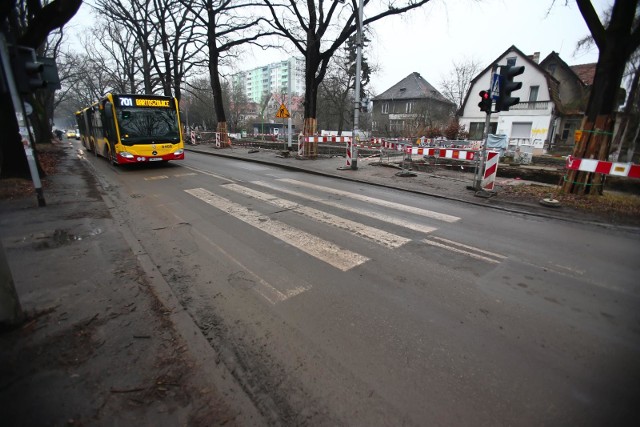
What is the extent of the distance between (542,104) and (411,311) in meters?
38.2

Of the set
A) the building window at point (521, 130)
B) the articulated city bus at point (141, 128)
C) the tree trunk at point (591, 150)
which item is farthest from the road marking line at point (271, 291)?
the building window at point (521, 130)

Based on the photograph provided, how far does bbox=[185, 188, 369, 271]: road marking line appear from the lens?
464 centimetres

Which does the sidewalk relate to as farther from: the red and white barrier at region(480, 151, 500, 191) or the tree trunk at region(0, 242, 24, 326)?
the red and white barrier at region(480, 151, 500, 191)

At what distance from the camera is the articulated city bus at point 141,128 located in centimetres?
1255

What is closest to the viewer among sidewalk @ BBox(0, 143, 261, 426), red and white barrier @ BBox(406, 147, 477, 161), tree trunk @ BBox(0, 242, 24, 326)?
sidewalk @ BBox(0, 143, 261, 426)

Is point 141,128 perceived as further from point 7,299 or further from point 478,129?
point 478,129

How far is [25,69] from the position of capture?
611 cm

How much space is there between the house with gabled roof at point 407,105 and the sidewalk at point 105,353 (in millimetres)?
41471

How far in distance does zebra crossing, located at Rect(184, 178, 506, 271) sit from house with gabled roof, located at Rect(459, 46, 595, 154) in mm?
29066

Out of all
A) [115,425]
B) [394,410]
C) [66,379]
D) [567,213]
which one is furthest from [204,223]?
[567,213]

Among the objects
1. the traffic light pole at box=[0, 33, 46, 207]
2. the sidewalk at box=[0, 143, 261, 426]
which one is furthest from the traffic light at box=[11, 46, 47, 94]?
the sidewalk at box=[0, 143, 261, 426]

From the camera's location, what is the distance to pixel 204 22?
→ 23.4 meters

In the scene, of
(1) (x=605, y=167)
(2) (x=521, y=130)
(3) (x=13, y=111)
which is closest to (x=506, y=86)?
(1) (x=605, y=167)

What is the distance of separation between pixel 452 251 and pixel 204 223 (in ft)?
15.7
